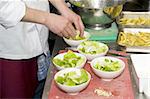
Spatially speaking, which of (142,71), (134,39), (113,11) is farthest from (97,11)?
(142,71)

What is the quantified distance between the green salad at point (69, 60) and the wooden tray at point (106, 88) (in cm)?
8

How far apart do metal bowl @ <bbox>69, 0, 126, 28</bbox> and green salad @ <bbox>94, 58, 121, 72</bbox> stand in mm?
354

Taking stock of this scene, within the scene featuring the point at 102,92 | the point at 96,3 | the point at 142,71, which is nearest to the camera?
the point at 102,92

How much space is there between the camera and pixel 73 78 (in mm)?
1147

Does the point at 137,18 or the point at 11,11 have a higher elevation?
the point at 11,11

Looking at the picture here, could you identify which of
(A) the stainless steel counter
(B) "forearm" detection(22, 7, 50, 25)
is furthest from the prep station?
(B) "forearm" detection(22, 7, 50, 25)

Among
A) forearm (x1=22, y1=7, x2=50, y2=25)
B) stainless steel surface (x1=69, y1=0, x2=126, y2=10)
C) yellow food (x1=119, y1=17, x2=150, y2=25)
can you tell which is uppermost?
forearm (x1=22, y1=7, x2=50, y2=25)

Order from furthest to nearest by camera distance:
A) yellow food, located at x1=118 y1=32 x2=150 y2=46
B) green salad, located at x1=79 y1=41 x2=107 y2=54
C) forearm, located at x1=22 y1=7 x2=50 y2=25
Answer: yellow food, located at x1=118 y1=32 x2=150 y2=46 < green salad, located at x1=79 y1=41 x2=107 y2=54 < forearm, located at x1=22 y1=7 x2=50 y2=25

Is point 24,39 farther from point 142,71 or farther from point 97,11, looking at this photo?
point 142,71

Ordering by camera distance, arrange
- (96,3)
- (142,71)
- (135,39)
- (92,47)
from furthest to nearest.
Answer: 1. (96,3)
2. (135,39)
3. (92,47)
4. (142,71)

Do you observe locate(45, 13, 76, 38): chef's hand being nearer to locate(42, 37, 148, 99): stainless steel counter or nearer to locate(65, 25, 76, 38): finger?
locate(65, 25, 76, 38): finger

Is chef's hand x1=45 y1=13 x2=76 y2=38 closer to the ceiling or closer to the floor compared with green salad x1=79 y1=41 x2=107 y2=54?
closer to the ceiling

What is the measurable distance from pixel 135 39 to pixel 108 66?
37cm

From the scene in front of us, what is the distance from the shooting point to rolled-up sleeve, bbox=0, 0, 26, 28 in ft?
4.02
